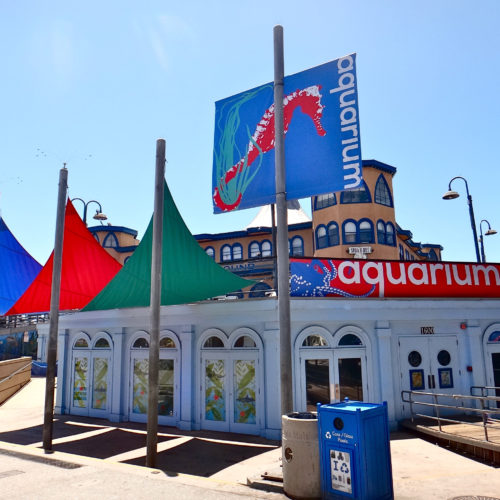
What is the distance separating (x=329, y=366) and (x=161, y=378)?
5.75m

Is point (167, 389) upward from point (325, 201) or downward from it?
downward

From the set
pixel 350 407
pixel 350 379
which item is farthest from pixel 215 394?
pixel 350 407

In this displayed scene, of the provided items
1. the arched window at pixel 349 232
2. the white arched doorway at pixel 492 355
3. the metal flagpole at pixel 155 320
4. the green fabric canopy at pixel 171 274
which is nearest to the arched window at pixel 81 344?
the green fabric canopy at pixel 171 274

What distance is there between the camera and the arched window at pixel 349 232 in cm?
2870

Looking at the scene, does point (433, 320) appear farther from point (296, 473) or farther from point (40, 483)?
point (40, 483)

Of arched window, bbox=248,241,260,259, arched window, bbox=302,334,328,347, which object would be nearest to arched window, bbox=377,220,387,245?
arched window, bbox=248,241,260,259

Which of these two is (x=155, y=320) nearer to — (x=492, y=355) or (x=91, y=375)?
(x=91, y=375)

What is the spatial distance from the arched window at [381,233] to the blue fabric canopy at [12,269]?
2090 cm

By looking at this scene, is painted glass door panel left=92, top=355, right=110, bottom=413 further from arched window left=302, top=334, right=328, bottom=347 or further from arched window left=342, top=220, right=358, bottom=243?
arched window left=342, top=220, right=358, bottom=243

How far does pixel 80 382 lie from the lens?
16625 millimetres

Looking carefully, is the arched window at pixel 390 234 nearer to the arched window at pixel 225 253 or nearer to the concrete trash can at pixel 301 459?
the arched window at pixel 225 253

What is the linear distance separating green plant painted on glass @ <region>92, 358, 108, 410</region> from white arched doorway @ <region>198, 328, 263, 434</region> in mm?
4364

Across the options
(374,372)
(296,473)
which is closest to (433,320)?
(374,372)

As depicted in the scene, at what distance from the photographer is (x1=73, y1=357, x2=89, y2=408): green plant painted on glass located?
16.4m
